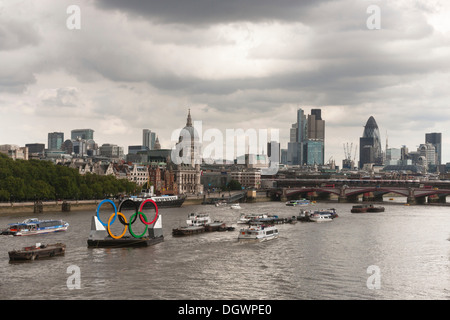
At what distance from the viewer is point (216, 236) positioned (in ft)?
214

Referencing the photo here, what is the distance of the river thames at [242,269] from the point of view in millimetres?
36000

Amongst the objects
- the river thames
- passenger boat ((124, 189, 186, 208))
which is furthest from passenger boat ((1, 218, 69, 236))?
passenger boat ((124, 189, 186, 208))

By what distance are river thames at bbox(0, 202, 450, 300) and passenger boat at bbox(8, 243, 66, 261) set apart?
27.9 inches

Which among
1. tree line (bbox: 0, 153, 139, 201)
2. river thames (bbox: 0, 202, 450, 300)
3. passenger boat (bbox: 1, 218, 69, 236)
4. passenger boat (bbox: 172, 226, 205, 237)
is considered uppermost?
tree line (bbox: 0, 153, 139, 201)

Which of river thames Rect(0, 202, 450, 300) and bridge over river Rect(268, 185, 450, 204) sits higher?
bridge over river Rect(268, 185, 450, 204)

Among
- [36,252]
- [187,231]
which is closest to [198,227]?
[187,231]

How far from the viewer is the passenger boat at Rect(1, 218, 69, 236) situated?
201 feet

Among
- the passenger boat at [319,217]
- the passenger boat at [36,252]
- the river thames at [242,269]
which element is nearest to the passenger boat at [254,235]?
the river thames at [242,269]

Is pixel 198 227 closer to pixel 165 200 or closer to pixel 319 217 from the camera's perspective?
pixel 319 217

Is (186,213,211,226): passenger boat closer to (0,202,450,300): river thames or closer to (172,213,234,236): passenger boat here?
(172,213,234,236): passenger boat

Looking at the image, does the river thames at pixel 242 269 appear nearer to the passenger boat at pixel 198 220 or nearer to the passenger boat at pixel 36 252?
the passenger boat at pixel 36 252
